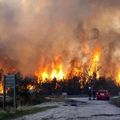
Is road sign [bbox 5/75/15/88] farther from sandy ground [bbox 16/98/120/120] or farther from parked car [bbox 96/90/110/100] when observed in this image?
parked car [bbox 96/90/110/100]

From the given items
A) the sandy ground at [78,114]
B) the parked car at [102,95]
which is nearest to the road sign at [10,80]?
the sandy ground at [78,114]


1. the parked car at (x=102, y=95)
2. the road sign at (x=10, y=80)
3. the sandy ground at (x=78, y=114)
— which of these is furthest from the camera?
the parked car at (x=102, y=95)

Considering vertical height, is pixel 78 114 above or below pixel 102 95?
below

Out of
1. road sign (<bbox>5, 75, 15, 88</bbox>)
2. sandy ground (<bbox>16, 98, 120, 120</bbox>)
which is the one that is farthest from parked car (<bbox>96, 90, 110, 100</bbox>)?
road sign (<bbox>5, 75, 15, 88</bbox>)

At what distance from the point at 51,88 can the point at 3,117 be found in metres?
97.2

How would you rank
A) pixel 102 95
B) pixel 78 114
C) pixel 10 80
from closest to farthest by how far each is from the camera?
1. pixel 78 114
2. pixel 10 80
3. pixel 102 95

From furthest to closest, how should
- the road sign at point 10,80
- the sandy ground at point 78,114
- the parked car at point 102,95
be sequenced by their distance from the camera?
the parked car at point 102,95, the road sign at point 10,80, the sandy ground at point 78,114

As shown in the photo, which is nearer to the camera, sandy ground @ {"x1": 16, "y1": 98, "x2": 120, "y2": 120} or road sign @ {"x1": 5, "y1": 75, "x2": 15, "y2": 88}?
sandy ground @ {"x1": 16, "y1": 98, "x2": 120, "y2": 120}

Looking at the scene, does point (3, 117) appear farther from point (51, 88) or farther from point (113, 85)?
point (113, 85)

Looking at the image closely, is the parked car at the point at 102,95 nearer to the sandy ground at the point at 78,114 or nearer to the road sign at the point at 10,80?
the sandy ground at the point at 78,114

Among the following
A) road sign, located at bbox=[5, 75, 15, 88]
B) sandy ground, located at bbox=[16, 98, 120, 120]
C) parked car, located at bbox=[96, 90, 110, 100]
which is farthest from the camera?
parked car, located at bbox=[96, 90, 110, 100]

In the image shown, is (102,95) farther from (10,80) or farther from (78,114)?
(78,114)

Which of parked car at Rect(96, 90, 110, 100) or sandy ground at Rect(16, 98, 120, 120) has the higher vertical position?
parked car at Rect(96, 90, 110, 100)

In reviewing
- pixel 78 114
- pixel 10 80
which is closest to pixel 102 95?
pixel 10 80
